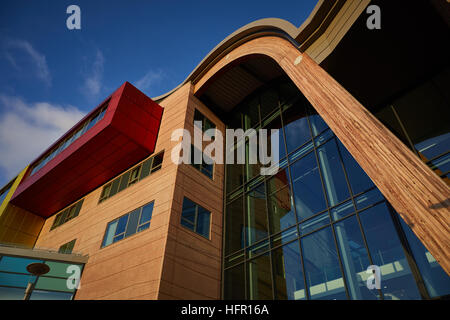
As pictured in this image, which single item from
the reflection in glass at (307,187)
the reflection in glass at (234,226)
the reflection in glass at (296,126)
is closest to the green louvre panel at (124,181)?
the reflection in glass at (234,226)

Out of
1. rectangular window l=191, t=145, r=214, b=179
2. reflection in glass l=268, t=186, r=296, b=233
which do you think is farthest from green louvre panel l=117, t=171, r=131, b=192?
reflection in glass l=268, t=186, r=296, b=233

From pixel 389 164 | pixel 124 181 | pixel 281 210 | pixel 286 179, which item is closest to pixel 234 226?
pixel 281 210

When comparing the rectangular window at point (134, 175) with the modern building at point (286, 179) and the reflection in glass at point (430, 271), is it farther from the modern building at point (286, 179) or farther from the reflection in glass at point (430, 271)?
the reflection in glass at point (430, 271)

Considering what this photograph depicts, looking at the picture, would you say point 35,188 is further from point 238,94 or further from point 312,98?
Result: point 312,98

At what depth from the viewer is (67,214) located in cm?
2222

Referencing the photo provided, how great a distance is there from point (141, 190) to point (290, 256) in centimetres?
875

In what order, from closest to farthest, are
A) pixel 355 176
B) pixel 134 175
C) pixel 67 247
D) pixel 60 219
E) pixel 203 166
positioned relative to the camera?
pixel 355 176 → pixel 203 166 → pixel 134 175 → pixel 67 247 → pixel 60 219

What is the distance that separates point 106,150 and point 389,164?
16.5m

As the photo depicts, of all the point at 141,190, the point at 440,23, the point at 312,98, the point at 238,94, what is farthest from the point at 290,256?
the point at 238,94

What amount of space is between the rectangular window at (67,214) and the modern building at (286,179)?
52.5 inches

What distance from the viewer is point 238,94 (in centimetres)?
1980

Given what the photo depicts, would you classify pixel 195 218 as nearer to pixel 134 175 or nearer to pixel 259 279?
pixel 259 279

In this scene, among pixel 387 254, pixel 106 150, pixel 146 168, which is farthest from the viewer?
pixel 106 150

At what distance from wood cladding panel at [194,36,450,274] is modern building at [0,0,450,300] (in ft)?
0.08
